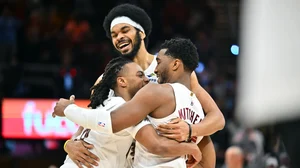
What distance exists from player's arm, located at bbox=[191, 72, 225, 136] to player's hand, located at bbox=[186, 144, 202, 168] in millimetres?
96

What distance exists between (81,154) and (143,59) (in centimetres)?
92

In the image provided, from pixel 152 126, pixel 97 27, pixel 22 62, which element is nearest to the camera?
pixel 152 126

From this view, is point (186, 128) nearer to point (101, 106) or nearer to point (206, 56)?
point (101, 106)

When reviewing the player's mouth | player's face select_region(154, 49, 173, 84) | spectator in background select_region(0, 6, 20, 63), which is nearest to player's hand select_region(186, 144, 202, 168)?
player's face select_region(154, 49, 173, 84)

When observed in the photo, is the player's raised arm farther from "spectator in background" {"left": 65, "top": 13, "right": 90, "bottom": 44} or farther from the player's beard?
"spectator in background" {"left": 65, "top": 13, "right": 90, "bottom": 44}

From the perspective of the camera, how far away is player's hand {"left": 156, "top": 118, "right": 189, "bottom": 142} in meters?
3.23

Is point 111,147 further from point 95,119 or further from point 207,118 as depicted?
point 207,118

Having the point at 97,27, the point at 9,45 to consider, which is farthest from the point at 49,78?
the point at 97,27

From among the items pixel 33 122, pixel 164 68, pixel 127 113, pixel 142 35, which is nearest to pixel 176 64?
pixel 164 68

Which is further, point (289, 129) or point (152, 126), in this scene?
point (152, 126)

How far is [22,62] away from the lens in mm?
10859

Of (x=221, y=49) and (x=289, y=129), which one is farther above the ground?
(x=289, y=129)

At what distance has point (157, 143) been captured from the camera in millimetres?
3188

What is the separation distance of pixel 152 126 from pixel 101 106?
403 millimetres
